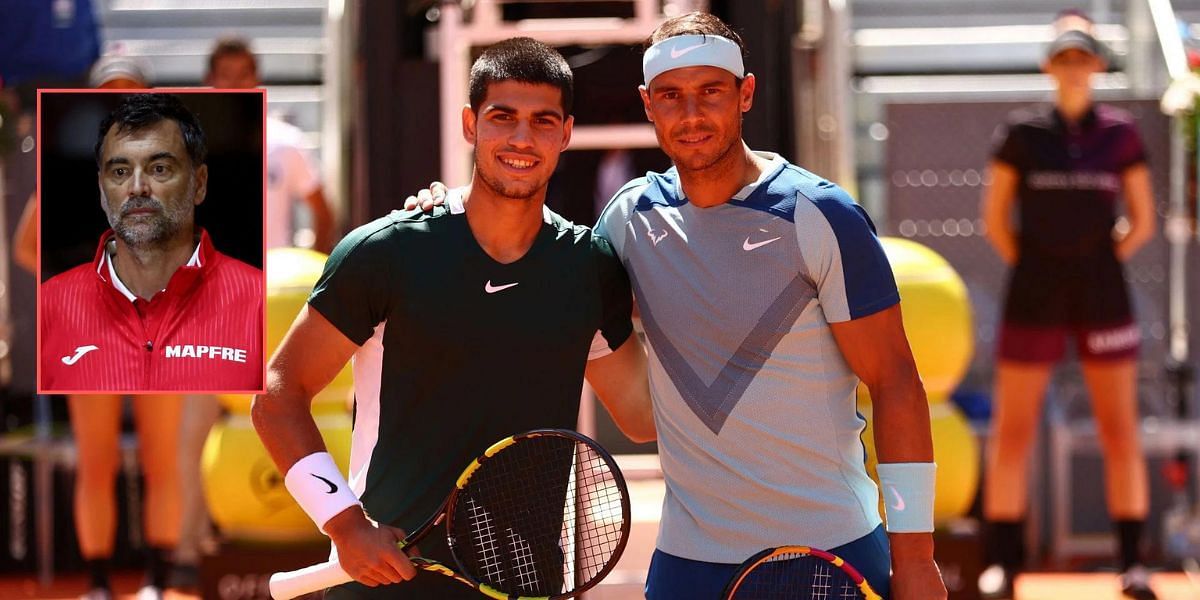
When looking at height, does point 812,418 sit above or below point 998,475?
above

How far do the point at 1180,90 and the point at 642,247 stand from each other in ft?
15.1

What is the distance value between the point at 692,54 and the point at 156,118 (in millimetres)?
976

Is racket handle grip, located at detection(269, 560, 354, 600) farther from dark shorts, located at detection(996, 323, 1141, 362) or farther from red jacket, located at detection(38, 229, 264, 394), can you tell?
dark shorts, located at detection(996, 323, 1141, 362)

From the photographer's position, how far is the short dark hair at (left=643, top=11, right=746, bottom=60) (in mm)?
2975

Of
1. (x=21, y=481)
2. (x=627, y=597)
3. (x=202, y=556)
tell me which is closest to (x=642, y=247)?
(x=627, y=597)

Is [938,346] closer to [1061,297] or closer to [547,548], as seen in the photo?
[1061,297]

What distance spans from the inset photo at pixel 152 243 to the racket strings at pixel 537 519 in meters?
0.45

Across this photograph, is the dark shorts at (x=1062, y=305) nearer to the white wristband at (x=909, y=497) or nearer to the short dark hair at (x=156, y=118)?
the white wristband at (x=909, y=497)

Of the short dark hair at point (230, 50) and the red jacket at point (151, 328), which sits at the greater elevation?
the short dark hair at point (230, 50)

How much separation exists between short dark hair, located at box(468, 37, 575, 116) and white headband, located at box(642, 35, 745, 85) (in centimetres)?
17

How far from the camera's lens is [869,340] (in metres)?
2.87

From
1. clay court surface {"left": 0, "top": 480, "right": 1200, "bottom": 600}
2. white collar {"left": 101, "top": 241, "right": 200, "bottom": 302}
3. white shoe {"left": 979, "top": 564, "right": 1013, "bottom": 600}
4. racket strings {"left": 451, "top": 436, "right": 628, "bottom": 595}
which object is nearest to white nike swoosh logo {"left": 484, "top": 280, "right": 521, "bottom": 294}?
racket strings {"left": 451, "top": 436, "right": 628, "bottom": 595}

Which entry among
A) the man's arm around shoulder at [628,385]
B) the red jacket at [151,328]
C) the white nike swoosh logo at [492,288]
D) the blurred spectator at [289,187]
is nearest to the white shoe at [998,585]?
the blurred spectator at [289,187]

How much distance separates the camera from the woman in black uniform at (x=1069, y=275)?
241 inches
